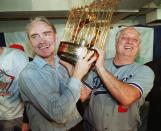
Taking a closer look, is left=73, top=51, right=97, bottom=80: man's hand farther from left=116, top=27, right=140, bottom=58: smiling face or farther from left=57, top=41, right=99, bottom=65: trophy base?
left=116, top=27, right=140, bottom=58: smiling face

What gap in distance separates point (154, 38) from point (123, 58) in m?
1.34

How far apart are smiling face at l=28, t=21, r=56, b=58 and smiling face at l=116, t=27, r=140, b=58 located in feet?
2.09

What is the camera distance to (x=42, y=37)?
1.26 m

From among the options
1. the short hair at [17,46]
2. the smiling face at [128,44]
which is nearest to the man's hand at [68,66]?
the smiling face at [128,44]

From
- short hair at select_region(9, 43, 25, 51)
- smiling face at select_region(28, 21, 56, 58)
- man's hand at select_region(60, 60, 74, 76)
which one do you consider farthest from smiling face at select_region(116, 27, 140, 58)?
short hair at select_region(9, 43, 25, 51)

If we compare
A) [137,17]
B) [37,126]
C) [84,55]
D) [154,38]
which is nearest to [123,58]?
[84,55]

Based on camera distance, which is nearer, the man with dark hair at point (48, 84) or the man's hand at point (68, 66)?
the man with dark hair at point (48, 84)

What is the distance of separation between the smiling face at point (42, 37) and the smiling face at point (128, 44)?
637mm

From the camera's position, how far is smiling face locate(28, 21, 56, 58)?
126cm

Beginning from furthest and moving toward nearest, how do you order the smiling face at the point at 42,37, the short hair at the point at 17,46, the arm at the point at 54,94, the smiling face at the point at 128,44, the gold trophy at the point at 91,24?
the short hair at the point at 17,46
the smiling face at the point at 128,44
the gold trophy at the point at 91,24
the smiling face at the point at 42,37
the arm at the point at 54,94

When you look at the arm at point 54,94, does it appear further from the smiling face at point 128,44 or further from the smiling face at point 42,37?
the smiling face at point 128,44

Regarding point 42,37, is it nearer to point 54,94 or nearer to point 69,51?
point 69,51

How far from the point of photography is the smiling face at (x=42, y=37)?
4.15 feet

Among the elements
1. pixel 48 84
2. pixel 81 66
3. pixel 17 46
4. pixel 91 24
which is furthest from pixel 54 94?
pixel 17 46
